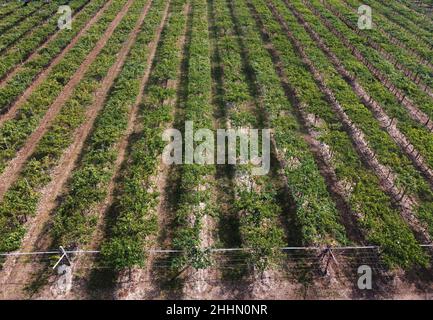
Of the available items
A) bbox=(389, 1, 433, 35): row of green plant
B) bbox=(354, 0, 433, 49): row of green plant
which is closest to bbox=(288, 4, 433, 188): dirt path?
bbox=(354, 0, 433, 49): row of green plant

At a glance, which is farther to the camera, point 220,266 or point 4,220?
point 4,220

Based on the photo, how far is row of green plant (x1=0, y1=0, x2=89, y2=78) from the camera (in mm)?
37406

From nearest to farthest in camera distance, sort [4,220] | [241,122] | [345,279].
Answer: [345,279] → [4,220] → [241,122]

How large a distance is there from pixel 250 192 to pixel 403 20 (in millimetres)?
43758

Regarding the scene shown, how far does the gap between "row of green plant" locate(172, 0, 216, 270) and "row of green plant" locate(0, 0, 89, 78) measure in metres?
18.7

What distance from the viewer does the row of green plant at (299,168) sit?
69.9 feet

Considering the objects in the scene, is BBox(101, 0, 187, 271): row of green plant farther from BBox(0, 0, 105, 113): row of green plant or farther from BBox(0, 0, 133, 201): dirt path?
BBox(0, 0, 105, 113): row of green plant

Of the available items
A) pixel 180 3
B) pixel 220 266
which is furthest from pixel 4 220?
pixel 180 3

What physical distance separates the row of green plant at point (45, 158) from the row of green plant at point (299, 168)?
1655 centimetres

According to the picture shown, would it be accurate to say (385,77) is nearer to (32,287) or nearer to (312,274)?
(312,274)

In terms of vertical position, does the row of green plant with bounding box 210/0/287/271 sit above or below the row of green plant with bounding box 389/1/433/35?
below

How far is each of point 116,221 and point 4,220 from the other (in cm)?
680

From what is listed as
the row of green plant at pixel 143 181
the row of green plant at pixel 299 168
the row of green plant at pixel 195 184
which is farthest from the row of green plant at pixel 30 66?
the row of green plant at pixel 299 168
